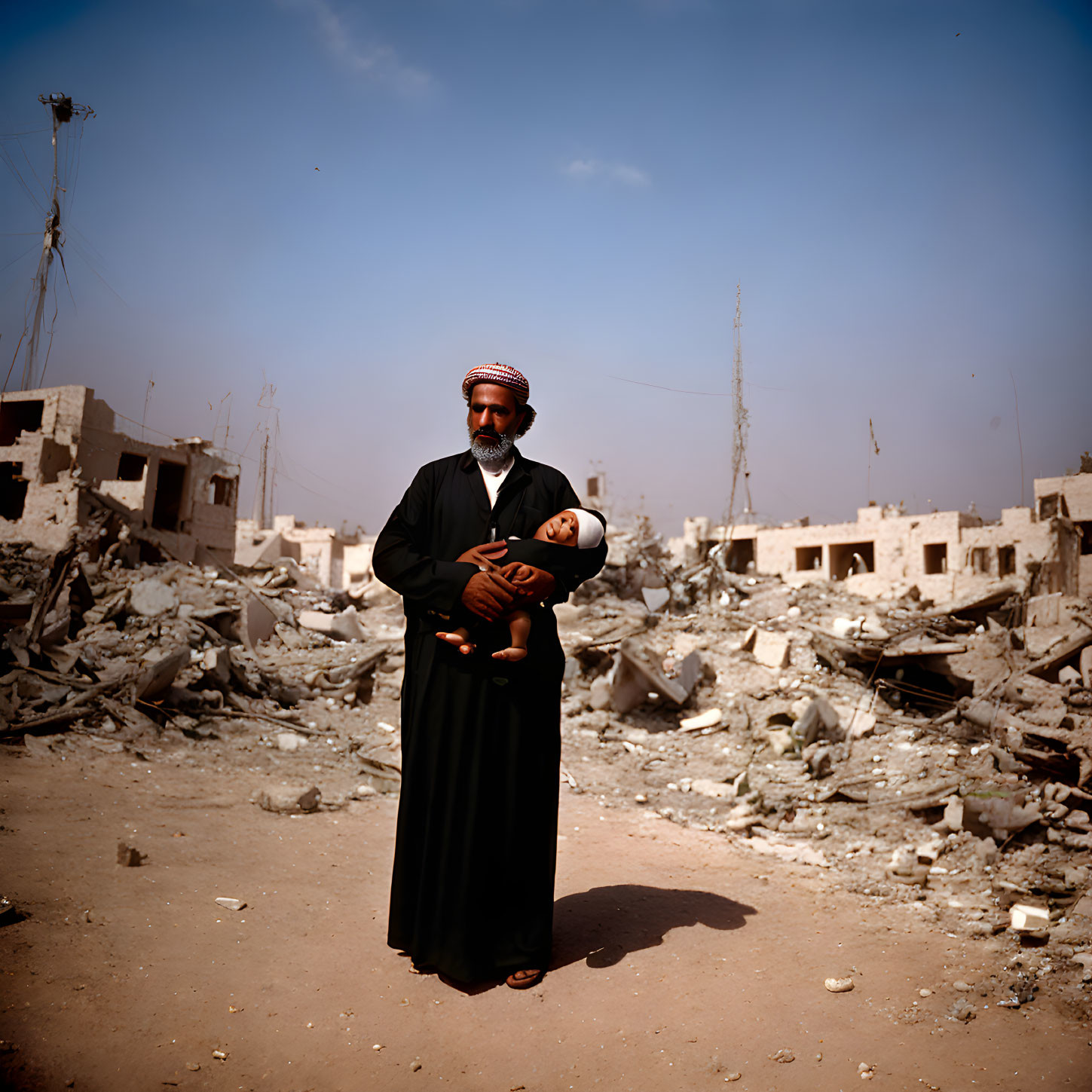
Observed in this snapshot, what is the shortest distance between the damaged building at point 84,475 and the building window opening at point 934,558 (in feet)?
81.0

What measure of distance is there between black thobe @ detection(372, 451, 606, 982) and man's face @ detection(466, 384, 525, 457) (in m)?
0.17


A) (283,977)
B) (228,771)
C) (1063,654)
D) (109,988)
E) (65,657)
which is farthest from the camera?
(1063,654)

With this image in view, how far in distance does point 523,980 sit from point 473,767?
83 cm

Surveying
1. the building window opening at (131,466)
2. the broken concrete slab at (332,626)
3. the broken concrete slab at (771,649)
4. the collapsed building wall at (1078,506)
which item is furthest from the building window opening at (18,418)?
the collapsed building wall at (1078,506)

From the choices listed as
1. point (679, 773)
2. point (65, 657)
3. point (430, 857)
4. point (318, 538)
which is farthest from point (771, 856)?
point (318, 538)

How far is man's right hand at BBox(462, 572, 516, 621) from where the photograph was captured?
8.81 ft

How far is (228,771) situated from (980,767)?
687cm

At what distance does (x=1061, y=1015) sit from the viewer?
8.48 ft

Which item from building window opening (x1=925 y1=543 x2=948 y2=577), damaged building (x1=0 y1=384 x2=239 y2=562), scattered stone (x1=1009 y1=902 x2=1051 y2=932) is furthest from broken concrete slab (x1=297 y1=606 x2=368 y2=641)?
building window opening (x1=925 y1=543 x2=948 y2=577)

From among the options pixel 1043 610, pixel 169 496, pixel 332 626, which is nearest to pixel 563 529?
pixel 332 626

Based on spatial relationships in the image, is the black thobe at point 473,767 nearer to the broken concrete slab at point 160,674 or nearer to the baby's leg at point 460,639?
the baby's leg at point 460,639

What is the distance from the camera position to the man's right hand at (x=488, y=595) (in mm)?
2686

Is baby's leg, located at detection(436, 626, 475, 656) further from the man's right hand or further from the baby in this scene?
the man's right hand

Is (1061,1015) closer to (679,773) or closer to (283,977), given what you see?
(283,977)
